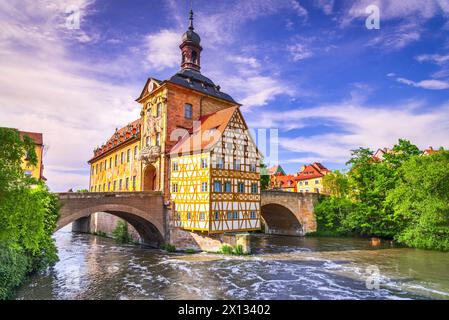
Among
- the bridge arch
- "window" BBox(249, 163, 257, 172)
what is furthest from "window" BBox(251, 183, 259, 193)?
the bridge arch

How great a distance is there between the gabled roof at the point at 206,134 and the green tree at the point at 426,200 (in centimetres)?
1509

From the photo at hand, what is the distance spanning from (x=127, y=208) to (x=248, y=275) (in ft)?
33.5

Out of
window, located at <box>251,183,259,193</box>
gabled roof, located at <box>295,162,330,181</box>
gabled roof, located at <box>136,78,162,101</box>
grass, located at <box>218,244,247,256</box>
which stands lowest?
grass, located at <box>218,244,247,256</box>

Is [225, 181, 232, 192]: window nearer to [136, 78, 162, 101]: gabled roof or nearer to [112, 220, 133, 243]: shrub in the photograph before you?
[136, 78, 162, 101]: gabled roof

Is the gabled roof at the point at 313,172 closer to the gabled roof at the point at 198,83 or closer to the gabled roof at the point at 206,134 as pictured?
the gabled roof at the point at 198,83

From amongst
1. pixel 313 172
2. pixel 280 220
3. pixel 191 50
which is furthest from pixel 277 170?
pixel 191 50

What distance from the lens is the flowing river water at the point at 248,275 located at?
13750 mm

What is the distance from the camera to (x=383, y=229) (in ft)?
99.3

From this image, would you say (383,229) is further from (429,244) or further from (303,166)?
(303,166)

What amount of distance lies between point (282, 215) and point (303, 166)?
30.8 meters

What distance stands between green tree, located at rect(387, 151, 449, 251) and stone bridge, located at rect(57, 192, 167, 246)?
19341 mm

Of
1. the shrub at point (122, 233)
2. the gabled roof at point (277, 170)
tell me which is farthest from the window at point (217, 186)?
the gabled roof at point (277, 170)

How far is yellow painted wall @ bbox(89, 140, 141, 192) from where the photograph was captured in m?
32.5
